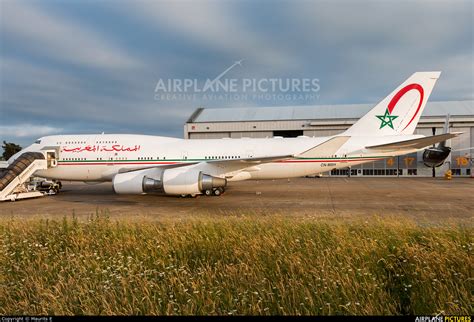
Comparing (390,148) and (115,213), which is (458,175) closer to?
(390,148)

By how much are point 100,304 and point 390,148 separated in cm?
1668

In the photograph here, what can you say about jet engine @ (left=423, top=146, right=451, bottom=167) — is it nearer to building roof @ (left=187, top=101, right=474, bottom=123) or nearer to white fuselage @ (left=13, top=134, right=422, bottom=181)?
white fuselage @ (left=13, top=134, right=422, bottom=181)

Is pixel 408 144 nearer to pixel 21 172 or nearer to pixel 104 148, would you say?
pixel 104 148

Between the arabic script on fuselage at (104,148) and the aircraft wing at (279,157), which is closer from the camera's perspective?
the aircraft wing at (279,157)

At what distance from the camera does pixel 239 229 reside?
5500mm

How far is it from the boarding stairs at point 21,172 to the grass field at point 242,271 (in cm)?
1275

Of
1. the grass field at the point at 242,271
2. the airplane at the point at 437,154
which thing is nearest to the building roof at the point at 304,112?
the airplane at the point at 437,154

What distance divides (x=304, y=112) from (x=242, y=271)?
4655 cm

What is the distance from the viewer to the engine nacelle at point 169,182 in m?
13.7

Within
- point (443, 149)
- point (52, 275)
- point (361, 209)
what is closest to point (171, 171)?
point (361, 209)

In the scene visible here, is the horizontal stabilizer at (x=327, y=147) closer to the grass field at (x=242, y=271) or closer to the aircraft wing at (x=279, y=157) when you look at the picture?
the aircraft wing at (x=279, y=157)

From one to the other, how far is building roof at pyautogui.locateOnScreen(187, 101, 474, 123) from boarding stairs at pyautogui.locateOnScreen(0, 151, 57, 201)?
30.6 metres

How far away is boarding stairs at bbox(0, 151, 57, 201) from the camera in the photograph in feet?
50.6

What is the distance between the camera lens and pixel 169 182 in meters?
13.7
